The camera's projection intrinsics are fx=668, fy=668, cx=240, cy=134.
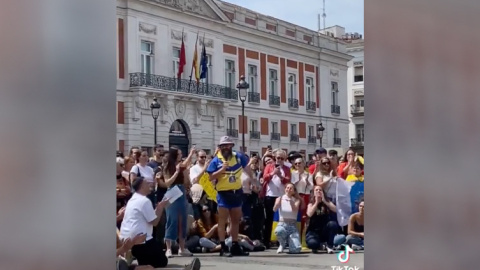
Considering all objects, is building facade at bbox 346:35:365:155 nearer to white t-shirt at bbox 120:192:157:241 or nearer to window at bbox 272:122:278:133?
window at bbox 272:122:278:133

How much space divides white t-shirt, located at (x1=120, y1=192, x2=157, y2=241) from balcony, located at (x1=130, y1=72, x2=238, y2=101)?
1.19 ft

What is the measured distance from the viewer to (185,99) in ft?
6.57

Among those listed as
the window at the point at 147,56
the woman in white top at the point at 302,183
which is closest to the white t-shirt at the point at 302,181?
the woman in white top at the point at 302,183

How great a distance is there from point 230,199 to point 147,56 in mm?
742

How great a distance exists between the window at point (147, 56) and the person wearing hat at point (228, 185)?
1.03ft

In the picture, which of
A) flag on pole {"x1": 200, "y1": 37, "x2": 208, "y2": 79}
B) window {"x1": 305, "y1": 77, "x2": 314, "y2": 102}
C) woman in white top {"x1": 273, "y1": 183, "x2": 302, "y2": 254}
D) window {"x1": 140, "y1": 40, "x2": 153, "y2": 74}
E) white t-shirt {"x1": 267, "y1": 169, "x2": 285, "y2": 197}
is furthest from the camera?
white t-shirt {"x1": 267, "y1": 169, "x2": 285, "y2": 197}

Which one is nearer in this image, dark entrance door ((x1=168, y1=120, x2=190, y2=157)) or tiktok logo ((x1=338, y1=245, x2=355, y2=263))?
dark entrance door ((x1=168, y1=120, x2=190, y2=157))

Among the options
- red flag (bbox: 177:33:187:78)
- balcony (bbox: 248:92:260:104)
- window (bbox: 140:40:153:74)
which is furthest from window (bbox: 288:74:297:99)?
window (bbox: 140:40:153:74)

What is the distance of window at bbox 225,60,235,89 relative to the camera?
82.0 inches

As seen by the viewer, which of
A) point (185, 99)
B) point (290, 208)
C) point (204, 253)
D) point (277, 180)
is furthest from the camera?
point (277, 180)

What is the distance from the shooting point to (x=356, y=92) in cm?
213
